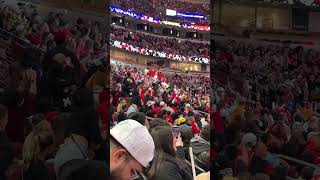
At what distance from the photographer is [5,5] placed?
162 inches

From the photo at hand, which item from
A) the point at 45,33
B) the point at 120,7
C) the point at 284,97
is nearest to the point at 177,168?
the point at 284,97

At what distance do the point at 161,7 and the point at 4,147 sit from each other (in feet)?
23.6

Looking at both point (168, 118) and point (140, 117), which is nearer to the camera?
point (140, 117)

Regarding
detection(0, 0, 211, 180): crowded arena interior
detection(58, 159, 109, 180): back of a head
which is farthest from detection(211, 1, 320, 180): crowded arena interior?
detection(58, 159, 109, 180): back of a head

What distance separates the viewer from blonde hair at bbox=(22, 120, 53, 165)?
4281 millimetres

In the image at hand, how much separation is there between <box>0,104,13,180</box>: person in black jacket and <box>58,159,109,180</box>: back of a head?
574mm

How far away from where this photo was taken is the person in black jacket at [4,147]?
13.6 feet

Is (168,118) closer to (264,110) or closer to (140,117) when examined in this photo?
(140,117)

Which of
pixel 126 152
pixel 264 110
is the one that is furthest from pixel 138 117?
pixel 264 110

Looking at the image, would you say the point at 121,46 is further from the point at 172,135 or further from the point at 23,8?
the point at 23,8

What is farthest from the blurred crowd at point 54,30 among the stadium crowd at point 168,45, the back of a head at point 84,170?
the stadium crowd at point 168,45

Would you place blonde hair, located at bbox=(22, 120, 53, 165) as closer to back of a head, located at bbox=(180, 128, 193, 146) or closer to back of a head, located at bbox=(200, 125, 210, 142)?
back of a head, located at bbox=(180, 128, 193, 146)

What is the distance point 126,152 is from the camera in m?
→ 5.67

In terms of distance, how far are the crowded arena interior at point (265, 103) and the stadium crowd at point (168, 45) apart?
4.39 meters
